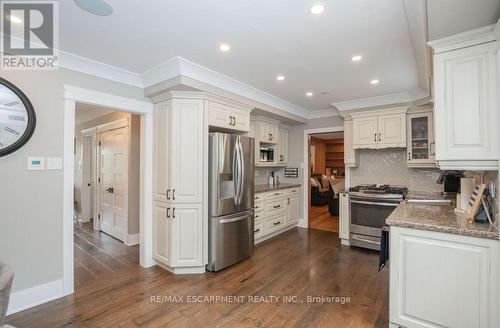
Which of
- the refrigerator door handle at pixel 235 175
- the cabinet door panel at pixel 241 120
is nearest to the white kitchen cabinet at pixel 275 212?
the refrigerator door handle at pixel 235 175

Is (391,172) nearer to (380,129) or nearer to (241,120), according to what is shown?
(380,129)

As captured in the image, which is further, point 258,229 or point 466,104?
point 258,229

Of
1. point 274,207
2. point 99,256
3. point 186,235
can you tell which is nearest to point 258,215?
point 274,207

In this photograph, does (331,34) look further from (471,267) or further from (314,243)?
(314,243)

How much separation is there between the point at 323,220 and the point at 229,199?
3.46 m

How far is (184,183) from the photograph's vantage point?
2973 millimetres

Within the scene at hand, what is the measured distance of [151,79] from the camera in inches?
117

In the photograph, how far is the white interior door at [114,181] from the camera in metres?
4.22

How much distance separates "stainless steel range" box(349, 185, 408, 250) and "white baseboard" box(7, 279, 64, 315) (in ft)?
12.8

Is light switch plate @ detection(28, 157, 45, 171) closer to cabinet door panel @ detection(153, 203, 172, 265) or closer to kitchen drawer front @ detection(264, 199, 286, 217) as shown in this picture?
cabinet door panel @ detection(153, 203, 172, 265)

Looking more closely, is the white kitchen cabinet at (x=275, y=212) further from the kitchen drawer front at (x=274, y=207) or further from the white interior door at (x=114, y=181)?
the white interior door at (x=114, y=181)

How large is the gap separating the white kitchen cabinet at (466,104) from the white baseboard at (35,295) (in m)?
3.64

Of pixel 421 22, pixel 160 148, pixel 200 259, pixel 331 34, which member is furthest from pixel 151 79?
pixel 421 22

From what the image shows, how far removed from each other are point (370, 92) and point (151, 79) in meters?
3.21
